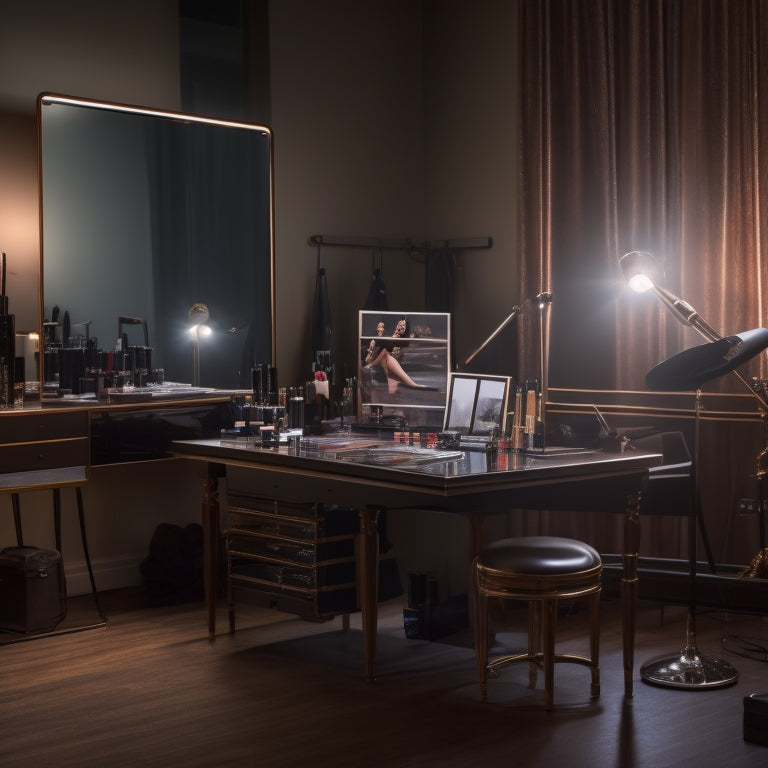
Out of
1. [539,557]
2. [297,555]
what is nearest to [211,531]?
[297,555]

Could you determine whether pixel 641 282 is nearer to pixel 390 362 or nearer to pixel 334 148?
pixel 390 362

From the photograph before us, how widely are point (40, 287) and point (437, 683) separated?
85.4 inches

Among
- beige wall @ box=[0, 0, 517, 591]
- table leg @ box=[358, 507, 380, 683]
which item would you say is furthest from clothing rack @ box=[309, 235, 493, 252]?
table leg @ box=[358, 507, 380, 683]

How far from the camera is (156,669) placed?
363cm

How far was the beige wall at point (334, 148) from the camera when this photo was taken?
14.6ft

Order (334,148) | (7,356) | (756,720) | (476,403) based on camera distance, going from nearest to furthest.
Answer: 1. (756,720)
2. (476,403)
3. (7,356)
4. (334,148)

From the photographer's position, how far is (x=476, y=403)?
385 cm

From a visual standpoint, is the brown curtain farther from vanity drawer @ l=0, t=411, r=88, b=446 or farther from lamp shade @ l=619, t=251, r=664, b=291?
vanity drawer @ l=0, t=411, r=88, b=446

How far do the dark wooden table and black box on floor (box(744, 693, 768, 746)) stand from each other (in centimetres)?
43

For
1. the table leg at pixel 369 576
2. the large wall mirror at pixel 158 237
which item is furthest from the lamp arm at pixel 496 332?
the large wall mirror at pixel 158 237

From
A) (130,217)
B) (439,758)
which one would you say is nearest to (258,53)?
(130,217)

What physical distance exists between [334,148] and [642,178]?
155 cm

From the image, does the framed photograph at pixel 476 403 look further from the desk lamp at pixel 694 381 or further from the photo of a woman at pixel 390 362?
the photo of a woman at pixel 390 362

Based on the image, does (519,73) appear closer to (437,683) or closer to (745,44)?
(745,44)
